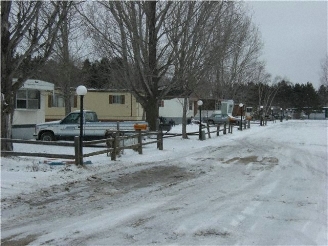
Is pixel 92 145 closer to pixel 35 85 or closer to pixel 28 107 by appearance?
pixel 35 85

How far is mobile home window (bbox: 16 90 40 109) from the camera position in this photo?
2253 cm

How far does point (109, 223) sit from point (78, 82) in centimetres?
3016

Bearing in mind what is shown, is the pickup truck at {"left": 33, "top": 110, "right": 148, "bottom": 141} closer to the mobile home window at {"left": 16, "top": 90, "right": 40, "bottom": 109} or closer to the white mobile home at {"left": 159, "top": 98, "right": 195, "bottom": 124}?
the mobile home window at {"left": 16, "top": 90, "right": 40, "bottom": 109}

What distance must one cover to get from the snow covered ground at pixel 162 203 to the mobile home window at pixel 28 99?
35.6 ft

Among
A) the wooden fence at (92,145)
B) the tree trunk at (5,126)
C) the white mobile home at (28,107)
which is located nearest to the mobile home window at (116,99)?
the white mobile home at (28,107)

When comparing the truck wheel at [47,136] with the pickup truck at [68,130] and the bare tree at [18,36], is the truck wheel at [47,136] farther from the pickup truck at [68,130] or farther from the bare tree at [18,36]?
the bare tree at [18,36]

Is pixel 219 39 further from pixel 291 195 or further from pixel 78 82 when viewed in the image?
pixel 78 82

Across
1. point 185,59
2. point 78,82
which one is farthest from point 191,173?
point 78,82

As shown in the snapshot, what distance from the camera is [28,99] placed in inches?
907

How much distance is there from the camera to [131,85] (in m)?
21.2

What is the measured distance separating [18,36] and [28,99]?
1074cm

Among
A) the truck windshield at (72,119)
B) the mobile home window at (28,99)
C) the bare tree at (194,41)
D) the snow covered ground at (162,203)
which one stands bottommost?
the snow covered ground at (162,203)

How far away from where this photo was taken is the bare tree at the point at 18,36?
12.6 meters

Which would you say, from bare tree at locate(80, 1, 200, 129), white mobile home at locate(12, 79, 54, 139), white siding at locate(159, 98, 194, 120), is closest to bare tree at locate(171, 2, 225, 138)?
bare tree at locate(80, 1, 200, 129)
